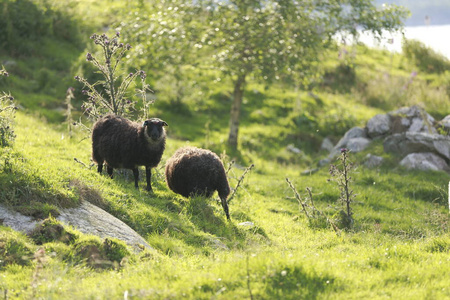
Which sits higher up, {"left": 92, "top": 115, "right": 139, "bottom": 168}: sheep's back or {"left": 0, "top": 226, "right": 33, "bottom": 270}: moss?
{"left": 92, "top": 115, "right": 139, "bottom": 168}: sheep's back

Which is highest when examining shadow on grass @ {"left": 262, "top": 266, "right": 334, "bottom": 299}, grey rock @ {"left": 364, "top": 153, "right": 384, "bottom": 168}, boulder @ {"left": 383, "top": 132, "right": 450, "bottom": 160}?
shadow on grass @ {"left": 262, "top": 266, "right": 334, "bottom": 299}

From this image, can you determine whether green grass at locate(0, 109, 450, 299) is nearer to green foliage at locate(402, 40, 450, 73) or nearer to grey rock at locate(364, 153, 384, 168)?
grey rock at locate(364, 153, 384, 168)

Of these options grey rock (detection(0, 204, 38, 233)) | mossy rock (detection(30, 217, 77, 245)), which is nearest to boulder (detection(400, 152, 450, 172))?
mossy rock (detection(30, 217, 77, 245))

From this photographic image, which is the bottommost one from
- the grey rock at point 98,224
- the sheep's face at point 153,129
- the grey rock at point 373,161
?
the grey rock at point 373,161

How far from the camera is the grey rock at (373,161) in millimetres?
17281

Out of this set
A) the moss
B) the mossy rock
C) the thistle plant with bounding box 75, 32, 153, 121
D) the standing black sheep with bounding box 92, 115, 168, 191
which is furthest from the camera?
the thistle plant with bounding box 75, 32, 153, 121

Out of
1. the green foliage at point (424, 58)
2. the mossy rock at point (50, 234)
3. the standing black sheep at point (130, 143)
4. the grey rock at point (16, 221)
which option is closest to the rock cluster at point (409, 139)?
the standing black sheep at point (130, 143)

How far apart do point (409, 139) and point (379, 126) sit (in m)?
2.03

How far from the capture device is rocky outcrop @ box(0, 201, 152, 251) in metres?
8.02

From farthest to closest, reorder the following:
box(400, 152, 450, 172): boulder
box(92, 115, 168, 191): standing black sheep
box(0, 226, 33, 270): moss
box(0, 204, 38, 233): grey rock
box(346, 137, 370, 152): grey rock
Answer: box(346, 137, 370, 152): grey rock < box(400, 152, 450, 172): boulder < box(92, 115, 168, 191): standing black sheep < box(0, 204, 38, 233): grey rock < box(0, 226, 33, 270): moss

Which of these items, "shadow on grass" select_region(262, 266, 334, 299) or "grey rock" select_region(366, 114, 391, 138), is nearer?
"shadow on grass" select_region(262, 266, 334, 299)

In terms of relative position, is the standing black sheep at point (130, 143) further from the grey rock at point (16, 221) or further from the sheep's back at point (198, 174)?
the grey rock at point (16, 221)

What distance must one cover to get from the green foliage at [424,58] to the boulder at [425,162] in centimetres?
1358

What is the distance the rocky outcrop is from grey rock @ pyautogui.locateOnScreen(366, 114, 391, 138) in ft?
42.0
